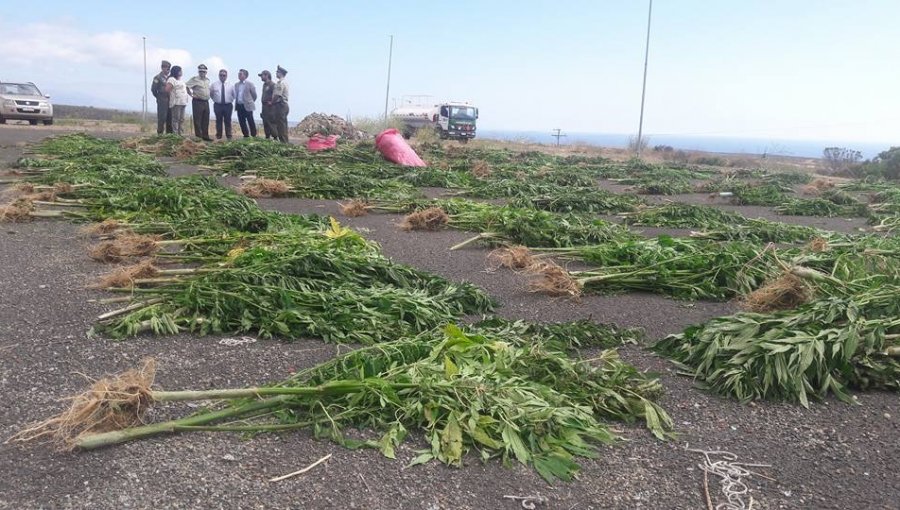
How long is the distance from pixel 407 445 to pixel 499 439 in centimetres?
41

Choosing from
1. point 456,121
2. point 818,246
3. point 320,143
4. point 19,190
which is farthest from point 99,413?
point 456,121

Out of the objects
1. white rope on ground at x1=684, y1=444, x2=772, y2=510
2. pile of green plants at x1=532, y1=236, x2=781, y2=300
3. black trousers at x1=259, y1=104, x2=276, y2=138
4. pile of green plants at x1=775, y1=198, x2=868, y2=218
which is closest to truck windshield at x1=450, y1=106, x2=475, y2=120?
black trousers at x1=259, y1=104, x2=276, y2=138

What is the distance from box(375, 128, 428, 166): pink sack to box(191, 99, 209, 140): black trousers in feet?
18.6

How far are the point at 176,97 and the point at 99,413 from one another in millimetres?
16931

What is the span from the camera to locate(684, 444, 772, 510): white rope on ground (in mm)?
2801

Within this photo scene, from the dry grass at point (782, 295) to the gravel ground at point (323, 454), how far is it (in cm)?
114

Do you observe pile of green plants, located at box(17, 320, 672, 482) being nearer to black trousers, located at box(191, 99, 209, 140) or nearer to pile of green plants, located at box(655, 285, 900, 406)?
pile of green plants, located at box(655, 285, 900, 406)

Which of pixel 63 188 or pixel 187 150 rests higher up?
pixel 187 150

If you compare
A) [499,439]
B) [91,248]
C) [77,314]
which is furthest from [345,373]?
[91,248]

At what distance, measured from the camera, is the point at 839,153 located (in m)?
26.5

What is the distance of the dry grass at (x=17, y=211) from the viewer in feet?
24.2

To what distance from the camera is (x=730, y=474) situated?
9.88 feet

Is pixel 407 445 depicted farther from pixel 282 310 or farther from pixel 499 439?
pixel 282 310

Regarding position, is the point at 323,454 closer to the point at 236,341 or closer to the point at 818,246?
the point at 236,341
